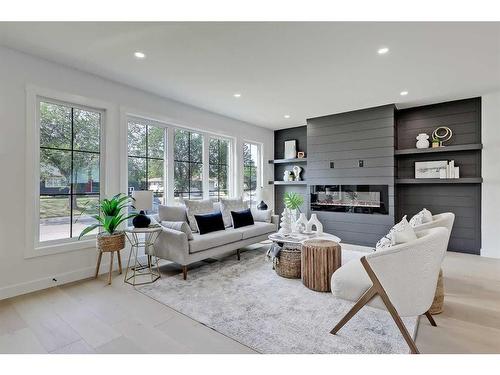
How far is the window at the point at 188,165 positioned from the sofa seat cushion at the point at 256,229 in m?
1.24

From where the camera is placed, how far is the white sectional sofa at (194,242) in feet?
10.5

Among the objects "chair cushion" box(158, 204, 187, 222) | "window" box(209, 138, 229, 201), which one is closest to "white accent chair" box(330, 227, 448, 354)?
"chair cushion" box(158, 204, 187, 222)

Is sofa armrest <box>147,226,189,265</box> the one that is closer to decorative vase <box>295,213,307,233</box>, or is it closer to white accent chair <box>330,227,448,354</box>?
decorative vase <box>295,213,307,233</box>

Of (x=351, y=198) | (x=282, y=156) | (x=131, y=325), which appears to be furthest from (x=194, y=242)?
(x=282, y=156)

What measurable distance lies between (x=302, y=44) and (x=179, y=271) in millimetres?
3123

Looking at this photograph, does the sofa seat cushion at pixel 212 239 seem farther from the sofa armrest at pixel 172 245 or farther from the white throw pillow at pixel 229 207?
the white throw pillow at pixel 229 207

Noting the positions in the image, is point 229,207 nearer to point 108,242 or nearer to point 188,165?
point 188,165

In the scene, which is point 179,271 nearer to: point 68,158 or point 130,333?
point 130,333

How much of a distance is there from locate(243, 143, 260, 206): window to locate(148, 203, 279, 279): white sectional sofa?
197 cm

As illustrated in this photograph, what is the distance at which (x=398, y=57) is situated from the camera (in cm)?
287

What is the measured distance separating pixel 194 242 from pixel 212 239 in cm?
31

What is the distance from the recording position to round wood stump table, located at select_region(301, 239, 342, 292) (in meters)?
2.78
